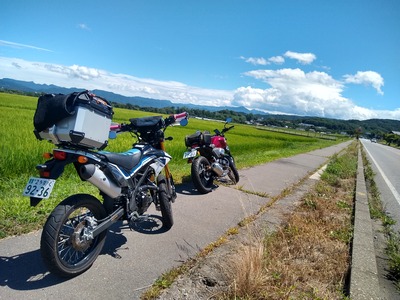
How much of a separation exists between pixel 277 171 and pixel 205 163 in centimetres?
396

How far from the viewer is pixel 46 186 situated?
7.05 ft

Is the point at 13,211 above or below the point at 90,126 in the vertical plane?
below

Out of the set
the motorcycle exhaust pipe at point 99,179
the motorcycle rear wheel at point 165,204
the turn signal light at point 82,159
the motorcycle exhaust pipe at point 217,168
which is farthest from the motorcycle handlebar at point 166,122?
the motorcycle exhaust pipe at point 217,168

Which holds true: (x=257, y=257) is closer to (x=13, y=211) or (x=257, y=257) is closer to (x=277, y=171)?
(x=13, y=211)

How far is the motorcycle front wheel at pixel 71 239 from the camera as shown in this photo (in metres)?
2.10

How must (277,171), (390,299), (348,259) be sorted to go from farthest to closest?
(277,171) < (348,259) < (390,299)

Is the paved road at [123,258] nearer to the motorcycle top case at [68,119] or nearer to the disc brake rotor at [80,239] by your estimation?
the disc brake rotor at [80,239]

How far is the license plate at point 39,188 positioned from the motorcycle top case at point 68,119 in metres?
0.35

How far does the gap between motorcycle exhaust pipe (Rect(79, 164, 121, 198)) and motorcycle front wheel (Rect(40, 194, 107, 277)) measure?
5.5 inches

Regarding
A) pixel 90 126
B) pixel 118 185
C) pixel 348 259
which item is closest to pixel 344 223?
pixel 348 259

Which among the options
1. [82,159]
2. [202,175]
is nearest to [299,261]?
[82,159]

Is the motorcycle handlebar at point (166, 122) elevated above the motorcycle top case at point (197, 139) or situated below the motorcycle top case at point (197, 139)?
above

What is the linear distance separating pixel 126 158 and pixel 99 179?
438 mm

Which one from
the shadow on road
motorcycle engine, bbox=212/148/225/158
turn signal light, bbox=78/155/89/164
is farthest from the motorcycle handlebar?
motorcycle engine, bbox=212/148/225/158
